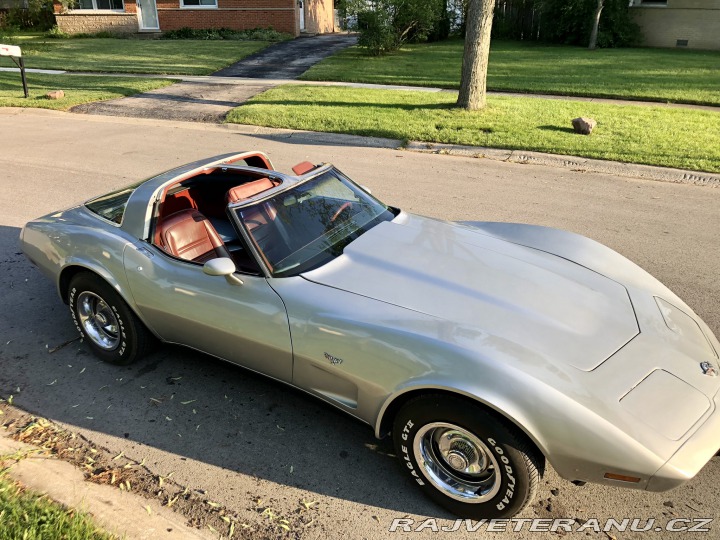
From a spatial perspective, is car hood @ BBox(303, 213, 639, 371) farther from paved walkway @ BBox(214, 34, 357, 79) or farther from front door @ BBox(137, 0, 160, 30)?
front door @ BBox(137, 0, 160, 30)

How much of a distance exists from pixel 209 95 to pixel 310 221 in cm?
1189

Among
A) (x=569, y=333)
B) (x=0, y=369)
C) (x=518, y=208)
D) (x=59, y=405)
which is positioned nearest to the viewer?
(x=569, y=333)

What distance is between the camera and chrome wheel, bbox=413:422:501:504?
2545 mm

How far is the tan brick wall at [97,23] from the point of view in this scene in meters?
26.7

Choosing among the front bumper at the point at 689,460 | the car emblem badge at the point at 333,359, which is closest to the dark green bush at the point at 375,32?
the car emblem badge at the point at 333,359

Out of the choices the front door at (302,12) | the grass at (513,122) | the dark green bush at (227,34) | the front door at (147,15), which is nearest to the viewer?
the grass at (513,122)

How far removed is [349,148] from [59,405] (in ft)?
23.7

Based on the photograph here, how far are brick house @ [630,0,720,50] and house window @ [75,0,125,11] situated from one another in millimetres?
23681

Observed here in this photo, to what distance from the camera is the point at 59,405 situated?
11.5ft

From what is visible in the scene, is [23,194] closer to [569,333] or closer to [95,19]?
[569,333]

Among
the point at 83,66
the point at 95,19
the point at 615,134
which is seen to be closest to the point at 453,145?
the point at 615,134

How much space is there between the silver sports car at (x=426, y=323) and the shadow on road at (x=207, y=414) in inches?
8.4

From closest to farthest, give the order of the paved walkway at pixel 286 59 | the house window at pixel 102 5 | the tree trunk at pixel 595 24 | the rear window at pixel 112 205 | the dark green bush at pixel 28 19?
the rear window at pixel 112 205 → the paved walkway at pixel 286 59 → the tree trunk at pixel 595 24 → the house window at pixel 102 5 → the dark green bush at pixel 28 19

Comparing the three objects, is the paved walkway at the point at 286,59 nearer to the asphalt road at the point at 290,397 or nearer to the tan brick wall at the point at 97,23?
the tan brick wall at the point at 97,23
